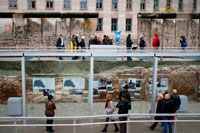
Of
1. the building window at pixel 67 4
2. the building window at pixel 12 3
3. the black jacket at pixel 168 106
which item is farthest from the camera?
the building window at pixel 67 4

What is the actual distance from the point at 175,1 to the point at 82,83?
23109 mm

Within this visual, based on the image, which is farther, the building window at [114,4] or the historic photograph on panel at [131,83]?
the building window at [114,4]

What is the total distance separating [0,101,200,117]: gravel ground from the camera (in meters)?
11.3

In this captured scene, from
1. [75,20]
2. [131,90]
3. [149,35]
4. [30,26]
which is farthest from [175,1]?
[131,90]

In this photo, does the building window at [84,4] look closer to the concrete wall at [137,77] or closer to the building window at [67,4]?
the building window at [67,4]

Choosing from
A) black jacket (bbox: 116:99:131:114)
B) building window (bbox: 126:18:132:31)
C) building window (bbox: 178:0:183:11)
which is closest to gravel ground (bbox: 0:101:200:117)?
black jacket (bbox: 116:99:131:114)

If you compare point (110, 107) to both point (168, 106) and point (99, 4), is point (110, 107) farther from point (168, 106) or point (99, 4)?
point (99, 4)

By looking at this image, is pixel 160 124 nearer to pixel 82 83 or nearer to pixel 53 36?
pixel 82 83

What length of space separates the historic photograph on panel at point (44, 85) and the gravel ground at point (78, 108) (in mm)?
727

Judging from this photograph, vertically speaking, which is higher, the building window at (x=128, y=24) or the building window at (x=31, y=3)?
the building window at (x=31, y=3)

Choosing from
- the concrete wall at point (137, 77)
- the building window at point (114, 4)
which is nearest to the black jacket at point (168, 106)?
the concrete wall at point (137, 77)

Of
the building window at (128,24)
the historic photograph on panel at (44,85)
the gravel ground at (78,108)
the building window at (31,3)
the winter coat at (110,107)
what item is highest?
the building window at (31,3)

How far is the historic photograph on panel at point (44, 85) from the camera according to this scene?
37.0 ft

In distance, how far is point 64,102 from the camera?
11695 millimetres
